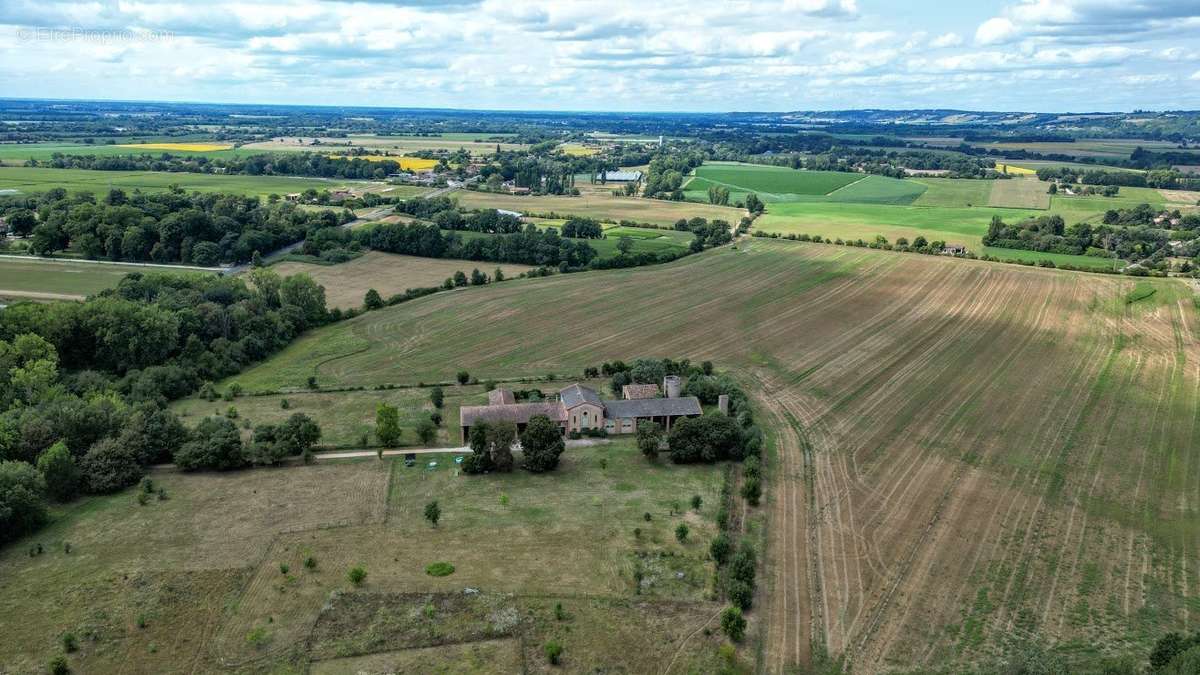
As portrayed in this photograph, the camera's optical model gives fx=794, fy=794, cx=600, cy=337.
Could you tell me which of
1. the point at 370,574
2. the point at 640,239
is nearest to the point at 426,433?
the point at 370,574

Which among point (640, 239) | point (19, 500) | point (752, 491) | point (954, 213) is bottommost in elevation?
point (752, 491)

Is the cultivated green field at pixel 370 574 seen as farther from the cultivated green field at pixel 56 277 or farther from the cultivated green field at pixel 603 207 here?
the cultivated green field at pixel 603 207

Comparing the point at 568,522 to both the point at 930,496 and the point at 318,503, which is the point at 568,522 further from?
the point at 930,496

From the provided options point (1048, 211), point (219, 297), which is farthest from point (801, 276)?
point (1048, 211)

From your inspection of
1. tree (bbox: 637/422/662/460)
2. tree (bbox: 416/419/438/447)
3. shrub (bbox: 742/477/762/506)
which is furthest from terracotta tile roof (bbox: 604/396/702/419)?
tree (bbox: 416/419/438/447)

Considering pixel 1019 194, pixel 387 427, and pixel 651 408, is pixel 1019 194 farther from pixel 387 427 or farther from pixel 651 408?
pixel 387 427

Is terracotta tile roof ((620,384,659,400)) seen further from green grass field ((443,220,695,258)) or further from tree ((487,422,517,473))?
green grass field ((443,220,695,258))

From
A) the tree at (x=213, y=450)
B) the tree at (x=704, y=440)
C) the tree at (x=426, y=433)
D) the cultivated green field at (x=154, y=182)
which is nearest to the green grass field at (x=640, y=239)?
the cultivated green field at (x=154, y=182)
